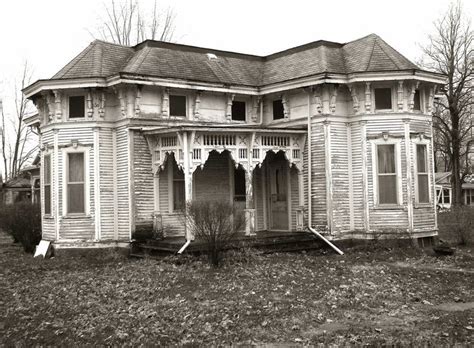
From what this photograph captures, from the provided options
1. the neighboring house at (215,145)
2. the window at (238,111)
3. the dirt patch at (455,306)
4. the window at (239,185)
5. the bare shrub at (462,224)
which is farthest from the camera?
the window at (238,111)

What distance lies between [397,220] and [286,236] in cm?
360

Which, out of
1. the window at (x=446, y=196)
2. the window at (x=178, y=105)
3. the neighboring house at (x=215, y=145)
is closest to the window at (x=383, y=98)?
the neighboring house at (x=215, y=145)

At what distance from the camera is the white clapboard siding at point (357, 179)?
17438 millimetres

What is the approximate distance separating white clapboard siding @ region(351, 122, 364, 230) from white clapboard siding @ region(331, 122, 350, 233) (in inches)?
9.2

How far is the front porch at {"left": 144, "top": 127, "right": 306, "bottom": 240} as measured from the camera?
16.1 metres

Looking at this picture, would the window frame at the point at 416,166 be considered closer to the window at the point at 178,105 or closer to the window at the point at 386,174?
the window at the point at 386,174

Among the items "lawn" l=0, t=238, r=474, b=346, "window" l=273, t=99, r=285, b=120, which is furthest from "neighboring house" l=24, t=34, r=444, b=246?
"lawn" l=0, t=238, r=474, b=346

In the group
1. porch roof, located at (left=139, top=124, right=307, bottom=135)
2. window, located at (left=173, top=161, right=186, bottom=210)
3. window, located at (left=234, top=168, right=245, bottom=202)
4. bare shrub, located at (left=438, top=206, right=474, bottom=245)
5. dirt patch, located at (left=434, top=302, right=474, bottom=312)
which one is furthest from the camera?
window, located at (left=234, top=168, right=245, bottom=202)

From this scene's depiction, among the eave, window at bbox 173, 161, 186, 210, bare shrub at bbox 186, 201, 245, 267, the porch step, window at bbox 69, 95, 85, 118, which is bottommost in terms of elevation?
the porch step

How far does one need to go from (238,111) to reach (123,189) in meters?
5.16

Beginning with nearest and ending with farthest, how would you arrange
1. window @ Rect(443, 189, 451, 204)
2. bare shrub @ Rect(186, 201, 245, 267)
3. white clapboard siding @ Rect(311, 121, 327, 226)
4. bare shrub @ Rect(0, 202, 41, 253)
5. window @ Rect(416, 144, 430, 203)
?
1. bare shrub @ Rect(186, 201, 245, 267)
2. white clapboard siding @ Rect(311, 121, 327, 226)
3. window @ Rect(416, 144, 430, 203)
4. bare shrub @ Rect(0, 202, 41, 253)
5. window @ Rect(443, 189, 451, 204)

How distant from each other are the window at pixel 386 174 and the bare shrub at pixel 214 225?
19.0 feet

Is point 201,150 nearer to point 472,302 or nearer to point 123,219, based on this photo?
point 123,219

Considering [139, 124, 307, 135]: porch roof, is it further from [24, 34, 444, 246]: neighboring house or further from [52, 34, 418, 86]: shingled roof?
[52, 34, 418, 86]: shingled roof
